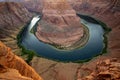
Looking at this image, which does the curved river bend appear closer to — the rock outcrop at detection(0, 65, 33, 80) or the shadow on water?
the shadow on water

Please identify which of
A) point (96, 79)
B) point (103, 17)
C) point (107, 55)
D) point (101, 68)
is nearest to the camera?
point (96, 79)

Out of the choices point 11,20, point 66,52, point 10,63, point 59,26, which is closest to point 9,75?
point 10,63

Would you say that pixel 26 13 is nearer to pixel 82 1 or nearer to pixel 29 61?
pixel 82 1

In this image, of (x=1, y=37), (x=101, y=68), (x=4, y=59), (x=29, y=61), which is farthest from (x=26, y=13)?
(x=4, y=59)

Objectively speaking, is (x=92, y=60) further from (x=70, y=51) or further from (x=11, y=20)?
(x=11, y=20)

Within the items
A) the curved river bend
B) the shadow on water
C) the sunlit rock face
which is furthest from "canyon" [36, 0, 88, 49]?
the shadow on water
